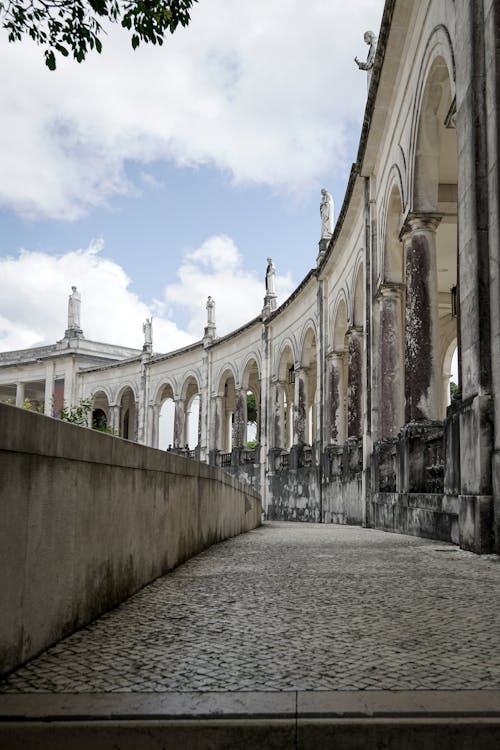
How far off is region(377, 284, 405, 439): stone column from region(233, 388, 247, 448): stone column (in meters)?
19.0

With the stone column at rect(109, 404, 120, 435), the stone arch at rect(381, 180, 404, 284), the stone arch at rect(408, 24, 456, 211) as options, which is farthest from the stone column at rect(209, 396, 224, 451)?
the stone arch at rect(408, 24, 456, 211)

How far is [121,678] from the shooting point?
2.77 m

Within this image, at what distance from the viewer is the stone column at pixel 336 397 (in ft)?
71.1

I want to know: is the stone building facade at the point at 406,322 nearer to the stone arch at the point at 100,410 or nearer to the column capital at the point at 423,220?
the column capital at the point at 423,220

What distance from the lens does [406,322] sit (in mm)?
11586

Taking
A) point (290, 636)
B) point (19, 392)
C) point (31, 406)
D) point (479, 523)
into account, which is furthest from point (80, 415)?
point (290, 636)

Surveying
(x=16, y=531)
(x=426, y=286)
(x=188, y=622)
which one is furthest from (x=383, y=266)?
(x=16, y=531)

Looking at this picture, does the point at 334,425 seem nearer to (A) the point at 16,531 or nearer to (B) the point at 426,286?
(B) the point at 426,286

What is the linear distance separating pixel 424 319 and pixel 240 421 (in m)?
22.6

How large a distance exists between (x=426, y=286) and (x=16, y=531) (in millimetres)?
9362

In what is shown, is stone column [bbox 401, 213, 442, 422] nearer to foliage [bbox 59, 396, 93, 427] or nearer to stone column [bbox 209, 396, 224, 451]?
foliage [bbox 59, 396, 93, 427]

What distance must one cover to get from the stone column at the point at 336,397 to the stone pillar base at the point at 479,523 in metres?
14.1

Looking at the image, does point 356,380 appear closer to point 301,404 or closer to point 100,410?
point 301,404

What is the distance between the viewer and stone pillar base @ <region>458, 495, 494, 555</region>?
700 centimetres
